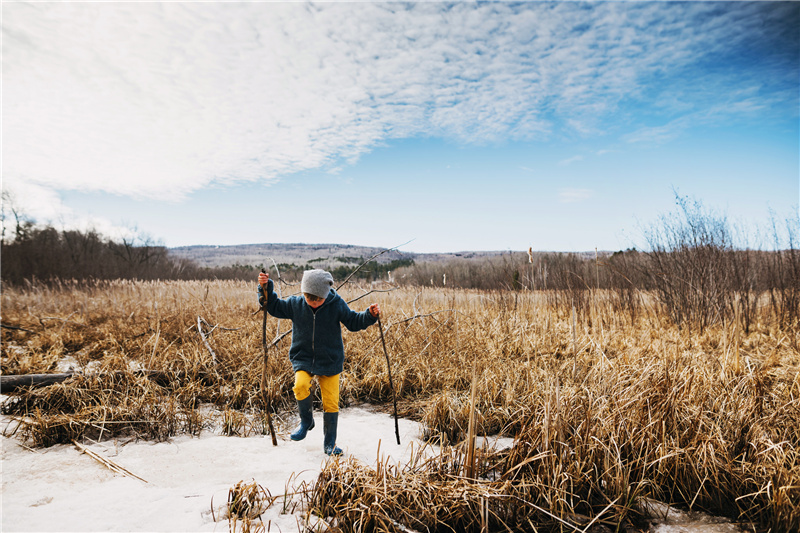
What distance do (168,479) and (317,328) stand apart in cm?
156

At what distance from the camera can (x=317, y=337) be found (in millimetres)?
3307

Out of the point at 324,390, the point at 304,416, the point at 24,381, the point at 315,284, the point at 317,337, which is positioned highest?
the point at 315,284

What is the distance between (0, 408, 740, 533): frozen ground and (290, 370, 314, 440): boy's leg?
0.13m

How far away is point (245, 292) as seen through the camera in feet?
39.7

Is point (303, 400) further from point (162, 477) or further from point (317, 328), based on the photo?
point (162, 477)

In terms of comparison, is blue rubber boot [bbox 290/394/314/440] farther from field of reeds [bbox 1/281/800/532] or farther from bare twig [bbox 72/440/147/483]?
bare twig [bbox 72/440/147/483]

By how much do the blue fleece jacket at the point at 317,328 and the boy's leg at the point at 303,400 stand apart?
0.21 feet

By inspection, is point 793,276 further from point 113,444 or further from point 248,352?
point 113,444

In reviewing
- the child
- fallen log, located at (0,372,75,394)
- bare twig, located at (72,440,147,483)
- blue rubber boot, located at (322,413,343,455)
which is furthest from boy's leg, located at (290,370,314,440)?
fallen log, located at (0,372,75,394)

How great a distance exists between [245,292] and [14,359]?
22.6ft

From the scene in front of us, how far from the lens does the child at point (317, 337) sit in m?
3.25

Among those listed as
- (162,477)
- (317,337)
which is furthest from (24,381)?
(317,337)

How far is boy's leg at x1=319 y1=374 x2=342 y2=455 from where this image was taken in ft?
10.5

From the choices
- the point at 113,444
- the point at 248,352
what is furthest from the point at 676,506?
the point at 248,352
